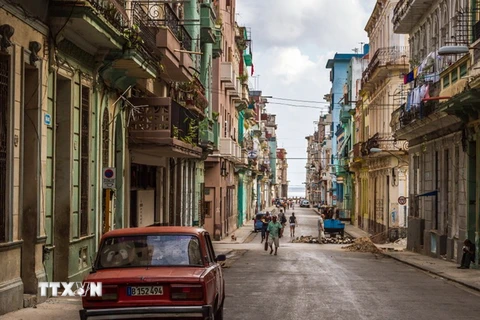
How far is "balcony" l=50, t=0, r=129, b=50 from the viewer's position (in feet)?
50.7

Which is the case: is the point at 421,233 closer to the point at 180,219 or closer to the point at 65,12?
the point at 180,219

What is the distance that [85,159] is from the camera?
19.0 metres

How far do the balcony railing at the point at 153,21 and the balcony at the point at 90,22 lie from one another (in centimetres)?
263

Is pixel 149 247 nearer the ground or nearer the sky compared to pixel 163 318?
nearer the sky

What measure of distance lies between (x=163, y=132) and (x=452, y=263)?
1165 centimetres

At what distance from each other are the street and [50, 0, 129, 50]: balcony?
194 inches

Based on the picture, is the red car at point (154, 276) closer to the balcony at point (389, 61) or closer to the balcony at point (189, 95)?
the balcony at point (189, 95)

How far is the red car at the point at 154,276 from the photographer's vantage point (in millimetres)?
10500

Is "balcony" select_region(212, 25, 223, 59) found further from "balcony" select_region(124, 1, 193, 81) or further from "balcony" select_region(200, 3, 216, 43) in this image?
"balcony" select_region(124, 1, 193, 81)

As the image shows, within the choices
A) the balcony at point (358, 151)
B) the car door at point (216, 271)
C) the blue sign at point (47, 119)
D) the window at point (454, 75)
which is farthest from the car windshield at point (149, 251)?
the balcony at point (358, 151)

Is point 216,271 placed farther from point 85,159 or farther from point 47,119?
point 85,159

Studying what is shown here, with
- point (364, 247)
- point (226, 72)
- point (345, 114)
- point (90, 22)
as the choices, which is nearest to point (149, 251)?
point (90, 22)

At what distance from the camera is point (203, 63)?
1588 inches

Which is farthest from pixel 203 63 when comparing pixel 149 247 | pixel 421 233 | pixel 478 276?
pixel 149 247
